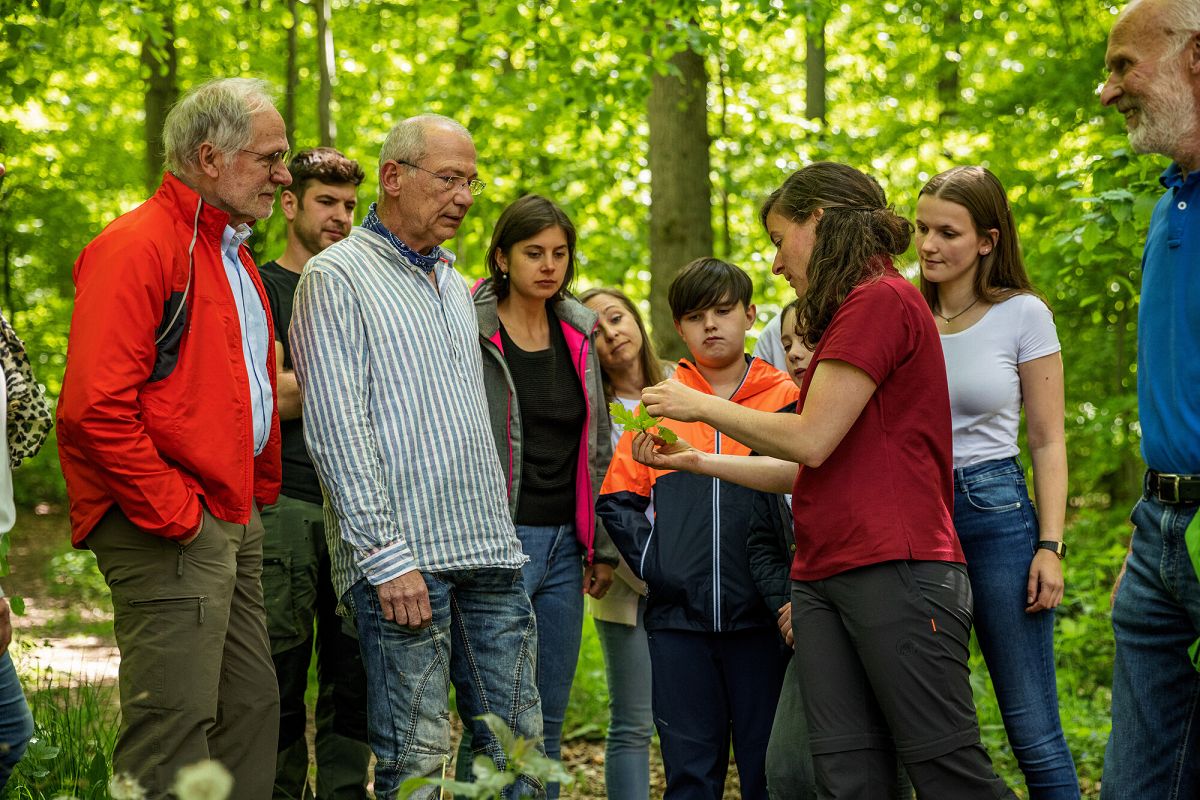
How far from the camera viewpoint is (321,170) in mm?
4531

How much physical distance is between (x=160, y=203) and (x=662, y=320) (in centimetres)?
464

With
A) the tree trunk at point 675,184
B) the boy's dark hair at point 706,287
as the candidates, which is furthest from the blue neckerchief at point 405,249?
the tree trunk at point 675,184

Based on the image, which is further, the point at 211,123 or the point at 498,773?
the point at 211,123

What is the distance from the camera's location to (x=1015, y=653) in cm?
345

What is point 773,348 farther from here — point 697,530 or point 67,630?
point 67,630

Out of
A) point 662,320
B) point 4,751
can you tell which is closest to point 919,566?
point 4,751

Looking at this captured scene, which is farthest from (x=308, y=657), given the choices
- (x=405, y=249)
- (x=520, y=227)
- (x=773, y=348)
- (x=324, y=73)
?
(x=324, y=73)

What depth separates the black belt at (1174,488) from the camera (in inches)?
111

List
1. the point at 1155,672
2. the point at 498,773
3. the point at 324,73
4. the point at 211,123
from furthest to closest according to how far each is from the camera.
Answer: the point at 324,73
the point at 211,123
the point at 1155,672
the point at 498,773

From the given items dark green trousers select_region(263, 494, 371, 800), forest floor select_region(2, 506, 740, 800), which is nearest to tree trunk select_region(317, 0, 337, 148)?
forest floor select_region(2, 506, 740, 800)

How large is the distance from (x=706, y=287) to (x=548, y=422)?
29.4 inches

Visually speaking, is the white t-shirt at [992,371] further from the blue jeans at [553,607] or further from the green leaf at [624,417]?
the blue jeans at [553,607]

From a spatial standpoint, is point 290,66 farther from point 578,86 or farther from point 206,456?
point 206,456

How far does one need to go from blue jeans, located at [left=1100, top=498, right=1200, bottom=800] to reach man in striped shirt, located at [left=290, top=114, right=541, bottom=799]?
1683 mm
